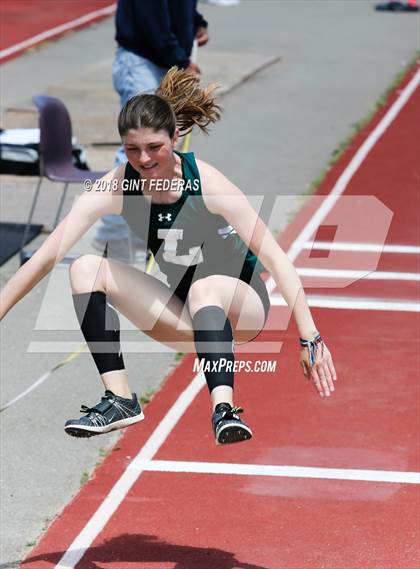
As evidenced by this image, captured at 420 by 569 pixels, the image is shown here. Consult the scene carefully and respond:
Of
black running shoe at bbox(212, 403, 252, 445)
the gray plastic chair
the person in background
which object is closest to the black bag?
the gray plastic chair

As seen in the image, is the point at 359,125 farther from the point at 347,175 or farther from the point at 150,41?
the point at 150,41

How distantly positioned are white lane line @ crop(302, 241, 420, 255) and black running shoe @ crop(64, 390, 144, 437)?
6.17 meters

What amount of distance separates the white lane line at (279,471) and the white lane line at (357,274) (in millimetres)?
3521

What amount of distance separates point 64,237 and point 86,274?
0.19 metres

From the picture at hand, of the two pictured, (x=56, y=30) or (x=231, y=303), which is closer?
(x=231, y=303)

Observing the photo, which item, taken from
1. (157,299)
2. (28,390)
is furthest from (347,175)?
(157,299)

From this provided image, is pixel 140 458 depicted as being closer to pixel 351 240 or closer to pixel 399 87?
pixel 351 240

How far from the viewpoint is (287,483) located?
7.58 m

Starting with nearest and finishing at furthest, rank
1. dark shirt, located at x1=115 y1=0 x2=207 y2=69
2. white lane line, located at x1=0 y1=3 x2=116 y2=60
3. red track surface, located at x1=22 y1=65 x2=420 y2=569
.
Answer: red track surface, located at x1=22 y1=65 x2=420 y2=569
dark shirt, located at x1=115 y1=0 x2=207 y2=69
white lane line, located at x1=0 y1=3 x2=116 y2=60

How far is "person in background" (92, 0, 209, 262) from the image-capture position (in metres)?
10.3

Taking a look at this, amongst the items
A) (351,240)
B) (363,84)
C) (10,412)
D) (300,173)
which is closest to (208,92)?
(10,412)

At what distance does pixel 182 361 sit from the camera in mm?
9547

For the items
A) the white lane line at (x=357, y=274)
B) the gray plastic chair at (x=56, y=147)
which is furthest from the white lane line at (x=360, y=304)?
the gray plastic chair at (x=56, y=147)

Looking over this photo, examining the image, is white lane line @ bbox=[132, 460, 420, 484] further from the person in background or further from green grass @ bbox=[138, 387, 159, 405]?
the person in background
